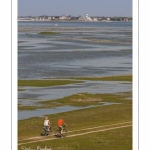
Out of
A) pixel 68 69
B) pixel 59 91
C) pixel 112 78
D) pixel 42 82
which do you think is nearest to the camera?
pixel 59 91

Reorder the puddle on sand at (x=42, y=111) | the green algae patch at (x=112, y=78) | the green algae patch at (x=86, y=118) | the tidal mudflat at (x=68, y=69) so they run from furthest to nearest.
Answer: the green algae patch at (x=112, y=78)
the tidal mudflat at (x=68, y=69)
the puddle on sand at (x=42, y=111)
the green algae patch at (x=86, y=118)

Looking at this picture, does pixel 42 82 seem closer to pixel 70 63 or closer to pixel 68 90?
pixel 68 90

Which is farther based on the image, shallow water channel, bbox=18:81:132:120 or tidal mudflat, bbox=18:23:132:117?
tidal mudflat, bbox=18:23:132:117

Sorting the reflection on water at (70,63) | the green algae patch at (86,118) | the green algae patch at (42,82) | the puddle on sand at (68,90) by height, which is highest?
the reflection on water at (70,63)

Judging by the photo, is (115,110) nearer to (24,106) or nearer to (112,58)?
(24,106)

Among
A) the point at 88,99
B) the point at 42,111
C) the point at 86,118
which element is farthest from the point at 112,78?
the point at 86,118

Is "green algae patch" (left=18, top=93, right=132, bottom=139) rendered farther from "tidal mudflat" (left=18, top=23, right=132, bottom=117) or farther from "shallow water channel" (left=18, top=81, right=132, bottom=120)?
"tidal mudflat" (left=18, top=23, right=132, bottom=117)

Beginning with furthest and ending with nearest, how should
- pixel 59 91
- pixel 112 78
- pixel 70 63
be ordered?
pixel 70 63, pixel 112 78, pixel 59 91

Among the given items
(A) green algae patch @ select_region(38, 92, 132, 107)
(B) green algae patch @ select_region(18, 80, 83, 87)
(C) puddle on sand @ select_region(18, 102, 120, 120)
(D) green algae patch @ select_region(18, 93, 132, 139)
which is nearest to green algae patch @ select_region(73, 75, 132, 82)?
(B) green algae patch @ select_region(18, 80, 83, 87)

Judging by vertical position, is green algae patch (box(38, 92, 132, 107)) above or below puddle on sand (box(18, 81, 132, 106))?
below

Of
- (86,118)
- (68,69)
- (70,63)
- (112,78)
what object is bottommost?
(86,118)

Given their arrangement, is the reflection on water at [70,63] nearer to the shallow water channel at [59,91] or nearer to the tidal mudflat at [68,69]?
the tidal mudflat at [68,69]

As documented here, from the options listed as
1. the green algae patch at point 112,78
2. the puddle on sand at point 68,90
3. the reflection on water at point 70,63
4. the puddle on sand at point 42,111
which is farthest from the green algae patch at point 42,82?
the puddle on sand at point 42,111
